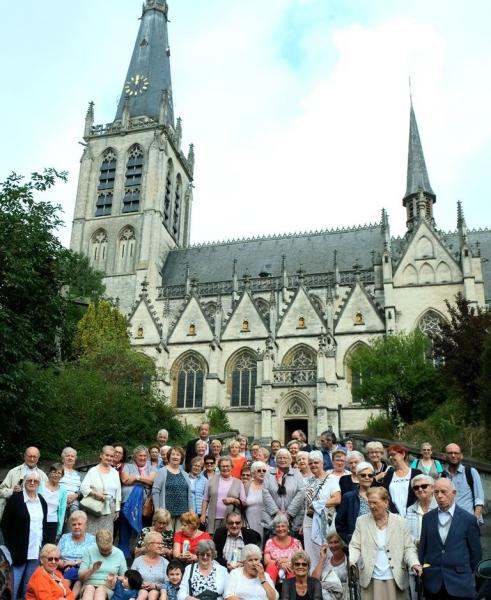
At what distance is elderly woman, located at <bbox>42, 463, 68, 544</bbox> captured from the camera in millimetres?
8023

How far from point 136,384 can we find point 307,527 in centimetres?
2059

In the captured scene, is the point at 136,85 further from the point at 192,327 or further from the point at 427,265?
the point at 427,265

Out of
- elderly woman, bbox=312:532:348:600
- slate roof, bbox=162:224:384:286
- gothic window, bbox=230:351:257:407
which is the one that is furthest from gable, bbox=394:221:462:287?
elderly woman, bbox=312:532:348:600

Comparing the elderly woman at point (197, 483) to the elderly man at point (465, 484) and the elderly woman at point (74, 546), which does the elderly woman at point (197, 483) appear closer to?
the elderly woman at point (74, 546)

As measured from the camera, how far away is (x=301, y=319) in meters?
37.4

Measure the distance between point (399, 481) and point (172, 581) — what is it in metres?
2.80

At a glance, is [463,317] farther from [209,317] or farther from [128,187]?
[128,187]

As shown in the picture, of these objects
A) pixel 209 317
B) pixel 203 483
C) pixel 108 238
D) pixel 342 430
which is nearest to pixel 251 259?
pixel 209 317

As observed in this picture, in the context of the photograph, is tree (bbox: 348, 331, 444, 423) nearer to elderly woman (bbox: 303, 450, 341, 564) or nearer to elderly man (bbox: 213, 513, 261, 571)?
elderly woman (bbox: 303, 450, 341, 564)

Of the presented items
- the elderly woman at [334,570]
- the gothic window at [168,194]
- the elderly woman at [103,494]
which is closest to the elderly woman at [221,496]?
the elderly woman at [103,494]

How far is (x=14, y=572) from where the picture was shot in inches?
286

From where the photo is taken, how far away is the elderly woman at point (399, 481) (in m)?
7.10

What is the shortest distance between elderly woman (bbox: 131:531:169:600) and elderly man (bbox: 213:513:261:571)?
65cm

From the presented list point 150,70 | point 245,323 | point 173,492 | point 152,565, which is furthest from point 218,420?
point 150,70
